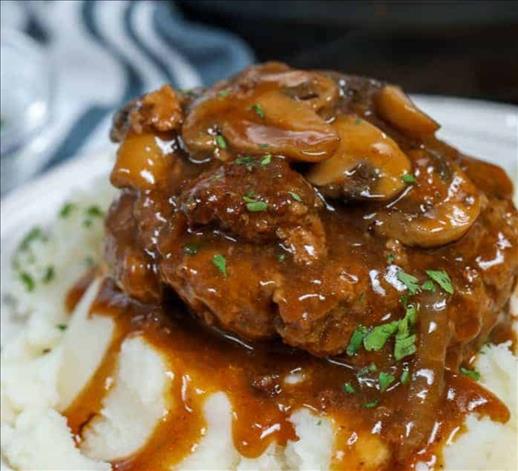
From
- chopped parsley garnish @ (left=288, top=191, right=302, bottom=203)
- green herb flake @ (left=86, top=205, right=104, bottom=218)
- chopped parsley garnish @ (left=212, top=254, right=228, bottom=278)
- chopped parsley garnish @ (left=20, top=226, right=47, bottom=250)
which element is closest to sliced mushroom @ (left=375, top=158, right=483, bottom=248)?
chopped parsley garnish @ (left=288, top=191, right=302, bottom=203)

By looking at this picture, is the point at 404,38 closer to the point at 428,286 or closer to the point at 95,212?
the point at 95,212

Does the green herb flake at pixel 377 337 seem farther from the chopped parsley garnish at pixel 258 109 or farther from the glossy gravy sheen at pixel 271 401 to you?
the chopped parsley garnish at pixel 258 109

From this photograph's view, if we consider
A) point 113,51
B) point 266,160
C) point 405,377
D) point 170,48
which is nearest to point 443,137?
point 266,160

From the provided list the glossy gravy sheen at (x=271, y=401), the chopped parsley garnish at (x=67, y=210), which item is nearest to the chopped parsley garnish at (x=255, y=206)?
the glossy gravy sheen at (x=271, y=401)

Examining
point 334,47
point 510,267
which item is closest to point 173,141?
point 510,267

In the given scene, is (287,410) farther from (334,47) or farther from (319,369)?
(334,47)

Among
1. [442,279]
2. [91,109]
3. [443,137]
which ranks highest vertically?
[442,279]
